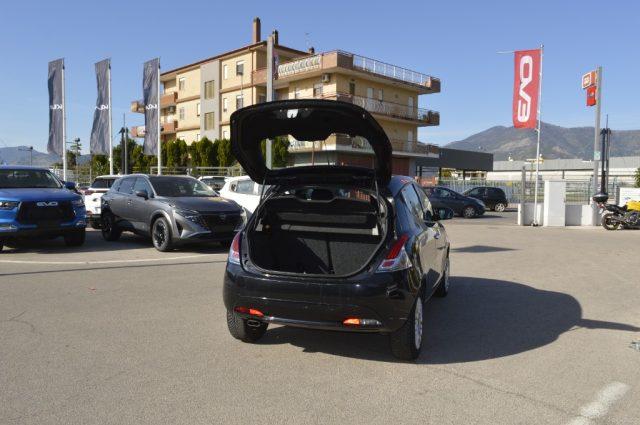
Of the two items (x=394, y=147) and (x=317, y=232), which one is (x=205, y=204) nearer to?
(x=317, y=232)

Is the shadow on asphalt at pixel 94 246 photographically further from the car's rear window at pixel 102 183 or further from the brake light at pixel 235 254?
the brake light at pixel 235 254

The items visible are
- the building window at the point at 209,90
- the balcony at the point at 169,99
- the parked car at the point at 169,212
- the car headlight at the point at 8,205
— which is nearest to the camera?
the car headlight at the point at 8,205

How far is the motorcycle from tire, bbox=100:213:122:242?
15927 millimetres

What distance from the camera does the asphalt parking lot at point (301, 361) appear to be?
12.2 feet

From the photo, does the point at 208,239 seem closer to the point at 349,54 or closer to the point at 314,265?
the point at 314,265

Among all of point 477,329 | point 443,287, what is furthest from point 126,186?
point 477,329

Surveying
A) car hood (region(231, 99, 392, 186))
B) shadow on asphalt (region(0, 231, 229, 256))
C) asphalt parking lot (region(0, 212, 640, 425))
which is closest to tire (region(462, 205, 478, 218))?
shadow on asphalt (region(0, 231, 229, 256))

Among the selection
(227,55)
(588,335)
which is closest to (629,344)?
(588,335)

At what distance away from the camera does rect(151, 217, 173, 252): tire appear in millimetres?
11391

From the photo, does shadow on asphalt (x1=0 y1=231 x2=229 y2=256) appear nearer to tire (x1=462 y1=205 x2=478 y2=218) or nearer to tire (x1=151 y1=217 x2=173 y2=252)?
tire (x1=151 y1=217 x2=173 y2=252)

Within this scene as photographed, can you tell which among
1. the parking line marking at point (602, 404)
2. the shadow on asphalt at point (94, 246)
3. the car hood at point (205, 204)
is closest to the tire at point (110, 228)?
the shadow on asphalt at point (94, 246)

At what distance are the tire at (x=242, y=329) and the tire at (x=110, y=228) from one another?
353 inches

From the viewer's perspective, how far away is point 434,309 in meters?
6.75

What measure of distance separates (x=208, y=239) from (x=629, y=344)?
26.3 ft
